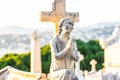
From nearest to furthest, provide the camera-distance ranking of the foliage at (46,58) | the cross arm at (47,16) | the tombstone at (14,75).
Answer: the tombstone at (14,75)
the cross arm at (47,16)
the foliage at (46,58)

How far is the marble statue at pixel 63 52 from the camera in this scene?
9398mm

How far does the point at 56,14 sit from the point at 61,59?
27.3ft

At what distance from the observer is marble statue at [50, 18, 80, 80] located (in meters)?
9.40

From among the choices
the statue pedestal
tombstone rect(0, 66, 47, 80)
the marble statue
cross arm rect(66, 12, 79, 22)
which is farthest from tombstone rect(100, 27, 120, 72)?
the marble statue

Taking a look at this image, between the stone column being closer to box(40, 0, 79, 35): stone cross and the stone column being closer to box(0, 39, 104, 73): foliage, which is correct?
box(40, 0, 79, 35): stone cross

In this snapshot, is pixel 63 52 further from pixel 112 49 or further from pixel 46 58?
pixel 46 58

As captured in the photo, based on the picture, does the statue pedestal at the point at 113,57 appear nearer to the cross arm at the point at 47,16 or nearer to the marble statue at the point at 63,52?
the cross arm at the point at 47,16

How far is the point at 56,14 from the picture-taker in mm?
17688

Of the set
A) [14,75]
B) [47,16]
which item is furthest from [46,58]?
[14,75]

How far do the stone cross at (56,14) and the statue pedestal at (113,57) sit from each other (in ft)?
42.3

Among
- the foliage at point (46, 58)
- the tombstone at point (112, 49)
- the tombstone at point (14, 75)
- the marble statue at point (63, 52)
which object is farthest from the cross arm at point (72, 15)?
the foliage at point (46, 58)

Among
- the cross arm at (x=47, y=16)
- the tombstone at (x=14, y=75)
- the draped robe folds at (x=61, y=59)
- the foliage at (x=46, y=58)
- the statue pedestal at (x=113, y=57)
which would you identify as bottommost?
the foliage at (x=46, y=58)

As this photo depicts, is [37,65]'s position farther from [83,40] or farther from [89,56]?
[83,40]

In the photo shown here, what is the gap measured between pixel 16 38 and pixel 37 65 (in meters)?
35.0
